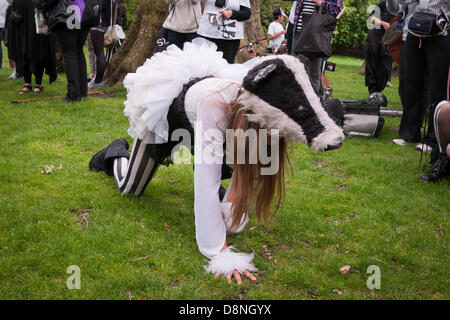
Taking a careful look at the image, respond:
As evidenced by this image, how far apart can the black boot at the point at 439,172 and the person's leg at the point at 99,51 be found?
19.7 ft

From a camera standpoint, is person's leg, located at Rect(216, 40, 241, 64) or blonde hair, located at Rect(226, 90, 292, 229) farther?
person's leg, located at Rect(216, 40, 241, 64)

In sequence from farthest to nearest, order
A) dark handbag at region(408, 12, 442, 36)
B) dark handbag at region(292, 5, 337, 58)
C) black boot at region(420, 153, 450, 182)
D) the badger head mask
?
dark handbag at region(292, 5, 337, 58) < dark handbag at region(408, 12, 442, 36) < black boot at region(420, 153, 450, 182) < the badger head mask

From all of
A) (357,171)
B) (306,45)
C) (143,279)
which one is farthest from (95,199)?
(306,45)

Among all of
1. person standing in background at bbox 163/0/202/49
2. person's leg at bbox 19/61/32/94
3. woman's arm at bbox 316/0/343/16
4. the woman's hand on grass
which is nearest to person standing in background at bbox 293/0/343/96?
woman's arm at bbox 316/0/343/16

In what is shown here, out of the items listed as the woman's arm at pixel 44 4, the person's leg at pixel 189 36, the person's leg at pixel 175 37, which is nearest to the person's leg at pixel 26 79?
the woman's arm at pixel 44 4

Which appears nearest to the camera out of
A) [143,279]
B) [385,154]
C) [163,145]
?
[143,279]

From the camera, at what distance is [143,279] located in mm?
2477

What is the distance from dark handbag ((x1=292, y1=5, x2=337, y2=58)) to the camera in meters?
5.23

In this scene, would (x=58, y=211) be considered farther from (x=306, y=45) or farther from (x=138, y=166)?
(x=306, y=45)

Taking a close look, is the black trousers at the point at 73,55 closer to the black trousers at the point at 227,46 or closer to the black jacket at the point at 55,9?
the black jacket at the point at 55,9

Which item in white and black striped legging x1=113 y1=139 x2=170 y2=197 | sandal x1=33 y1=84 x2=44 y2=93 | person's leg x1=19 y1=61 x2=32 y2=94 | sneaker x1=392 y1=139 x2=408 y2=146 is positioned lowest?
sneaker x1=392 y1=139 x2=408 y2=146

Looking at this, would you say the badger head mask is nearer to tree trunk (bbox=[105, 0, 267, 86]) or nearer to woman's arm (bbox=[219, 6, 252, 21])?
woman's arm (bbox=[219, 6, 252, 21])

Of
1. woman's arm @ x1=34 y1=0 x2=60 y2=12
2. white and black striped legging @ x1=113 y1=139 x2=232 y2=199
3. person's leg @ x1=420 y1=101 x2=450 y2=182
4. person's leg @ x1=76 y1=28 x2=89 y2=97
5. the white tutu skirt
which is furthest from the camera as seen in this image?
person's leg @ x1=76 y1=28 x2=89 y2=97
